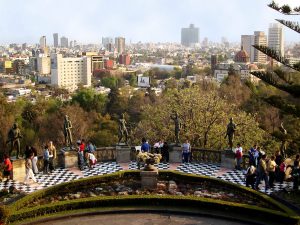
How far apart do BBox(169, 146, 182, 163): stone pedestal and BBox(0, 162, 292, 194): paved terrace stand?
0.38m

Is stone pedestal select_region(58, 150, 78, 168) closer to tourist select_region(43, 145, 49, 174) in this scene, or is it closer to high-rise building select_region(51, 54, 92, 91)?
tourist select_region(43, 145, 49, 174)

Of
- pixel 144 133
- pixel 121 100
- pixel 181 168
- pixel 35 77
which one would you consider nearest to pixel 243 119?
pixel 144 133

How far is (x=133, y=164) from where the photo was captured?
24.0 meters

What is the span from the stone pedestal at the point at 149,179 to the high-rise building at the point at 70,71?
144m

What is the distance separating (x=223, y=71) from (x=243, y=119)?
105m

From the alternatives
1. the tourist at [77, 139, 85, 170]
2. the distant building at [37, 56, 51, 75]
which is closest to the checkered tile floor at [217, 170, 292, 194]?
the tourist at [77, 139, 85, 170]

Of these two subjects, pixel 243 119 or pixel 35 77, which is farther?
pixel 35 77

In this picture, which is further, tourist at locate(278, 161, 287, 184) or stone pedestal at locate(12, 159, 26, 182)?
stone pedestal at locate(12, 159, 26, 182)

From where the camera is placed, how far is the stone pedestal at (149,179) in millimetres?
19344

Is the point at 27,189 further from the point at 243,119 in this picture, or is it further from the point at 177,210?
the point at 243,119

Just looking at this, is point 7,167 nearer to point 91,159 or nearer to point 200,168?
point 91,159

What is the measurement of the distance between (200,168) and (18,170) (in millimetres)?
8535

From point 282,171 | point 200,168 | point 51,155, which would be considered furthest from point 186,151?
point 51,155

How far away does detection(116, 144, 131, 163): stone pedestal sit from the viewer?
24.2m
